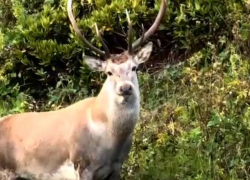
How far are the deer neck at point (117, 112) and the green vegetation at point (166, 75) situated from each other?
1.21 meters

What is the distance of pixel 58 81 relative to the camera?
11000 mm

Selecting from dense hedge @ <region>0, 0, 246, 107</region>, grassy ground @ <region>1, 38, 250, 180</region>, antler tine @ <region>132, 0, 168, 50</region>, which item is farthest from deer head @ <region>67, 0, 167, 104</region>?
dense hedge @ <region>0, 0, 246, 107</region>

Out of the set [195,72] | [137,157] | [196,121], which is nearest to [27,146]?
[137,157]

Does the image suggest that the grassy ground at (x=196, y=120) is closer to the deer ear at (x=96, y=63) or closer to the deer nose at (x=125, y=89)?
the deer ear at (x=96, y=63)

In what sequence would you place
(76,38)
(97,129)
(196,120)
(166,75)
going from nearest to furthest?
1. (97,129)
2. (196,120)
3. (166,75)
4. (76,38)

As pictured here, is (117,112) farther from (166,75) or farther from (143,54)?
(166,75)

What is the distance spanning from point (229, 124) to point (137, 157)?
1.04m

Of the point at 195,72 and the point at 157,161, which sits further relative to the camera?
the point at 195,72

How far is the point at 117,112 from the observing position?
25.2 ft

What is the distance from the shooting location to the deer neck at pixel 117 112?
301 inches

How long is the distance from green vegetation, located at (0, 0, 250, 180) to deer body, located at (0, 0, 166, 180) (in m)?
1.07

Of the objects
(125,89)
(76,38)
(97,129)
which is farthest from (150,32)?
(76,38)

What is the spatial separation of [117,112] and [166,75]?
2866mm

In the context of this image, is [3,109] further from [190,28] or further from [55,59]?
[190,28]
